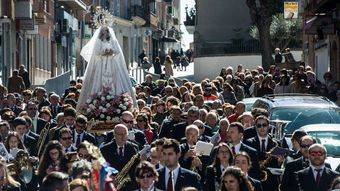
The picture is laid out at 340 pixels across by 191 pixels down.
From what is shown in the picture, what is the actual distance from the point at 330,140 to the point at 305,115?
105 inches

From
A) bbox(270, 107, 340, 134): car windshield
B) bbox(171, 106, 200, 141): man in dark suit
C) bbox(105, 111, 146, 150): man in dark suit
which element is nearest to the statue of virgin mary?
bbox(171, 106, 200, 141): man in dark suit

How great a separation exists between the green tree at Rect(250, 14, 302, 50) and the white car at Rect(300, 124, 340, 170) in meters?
41.2

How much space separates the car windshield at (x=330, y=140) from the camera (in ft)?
53.4

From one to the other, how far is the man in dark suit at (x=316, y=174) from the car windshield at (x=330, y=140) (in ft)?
10.9

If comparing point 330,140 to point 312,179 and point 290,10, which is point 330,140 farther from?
point 290,10

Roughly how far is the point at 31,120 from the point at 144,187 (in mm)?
8280

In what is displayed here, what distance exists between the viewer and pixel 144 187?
10992 mm

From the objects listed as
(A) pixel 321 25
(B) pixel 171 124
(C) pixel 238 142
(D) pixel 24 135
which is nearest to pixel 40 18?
(A) pixel 321 25

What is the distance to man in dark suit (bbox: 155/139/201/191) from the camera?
1206 centimetres

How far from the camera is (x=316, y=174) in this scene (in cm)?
1280

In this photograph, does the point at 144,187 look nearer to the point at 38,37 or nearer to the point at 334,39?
the point at 334,39

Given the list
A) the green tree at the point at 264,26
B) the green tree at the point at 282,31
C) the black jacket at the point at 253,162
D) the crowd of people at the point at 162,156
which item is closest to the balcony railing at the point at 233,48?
the green tree at the point at 282,31

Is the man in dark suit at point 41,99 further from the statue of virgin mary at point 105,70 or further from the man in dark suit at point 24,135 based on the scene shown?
the man in dark suit at point 24,135

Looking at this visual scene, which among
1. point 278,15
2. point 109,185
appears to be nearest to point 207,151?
point 109,185
